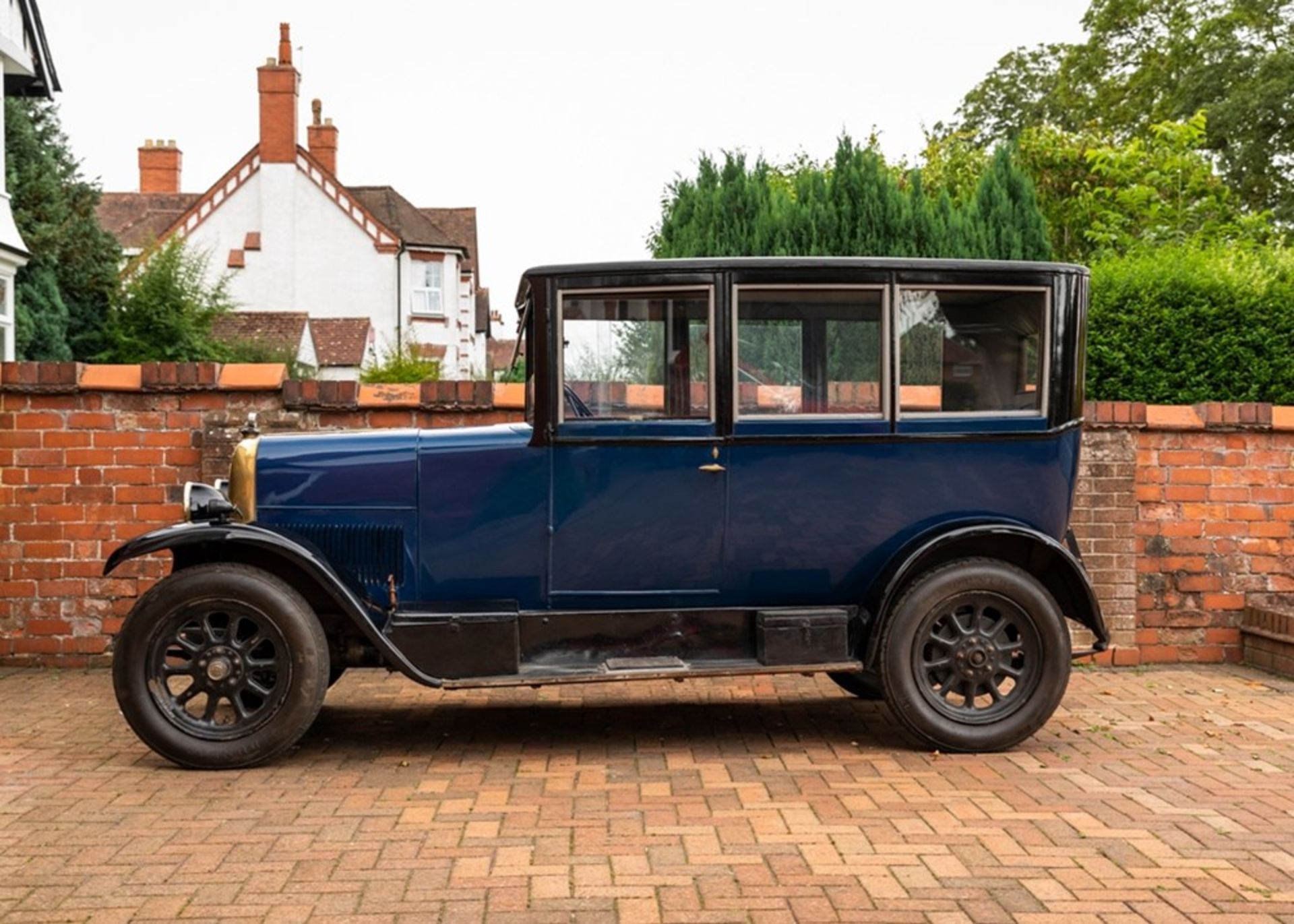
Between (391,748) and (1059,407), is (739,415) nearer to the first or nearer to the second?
(1059,407)

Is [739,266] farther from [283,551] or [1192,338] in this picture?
[1192,338]

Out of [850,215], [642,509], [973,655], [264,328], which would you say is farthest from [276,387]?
[264,328]

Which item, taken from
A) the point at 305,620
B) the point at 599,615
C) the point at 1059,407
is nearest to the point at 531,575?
the point at 599,615

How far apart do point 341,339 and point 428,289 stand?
4.29m

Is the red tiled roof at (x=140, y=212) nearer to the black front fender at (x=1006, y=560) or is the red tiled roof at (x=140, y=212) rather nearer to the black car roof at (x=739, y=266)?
the black car roof at (x=739, y=266)

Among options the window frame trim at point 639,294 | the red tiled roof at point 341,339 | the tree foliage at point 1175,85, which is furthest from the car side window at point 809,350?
the red tiled roof at point 341,339

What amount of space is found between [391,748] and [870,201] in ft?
36.3

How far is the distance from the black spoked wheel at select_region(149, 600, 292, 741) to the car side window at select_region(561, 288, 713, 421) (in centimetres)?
164

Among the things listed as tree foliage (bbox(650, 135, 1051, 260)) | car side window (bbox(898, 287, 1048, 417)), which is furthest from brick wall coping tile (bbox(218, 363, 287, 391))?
tree foliage (bbox(650, 135, 1051, 260))

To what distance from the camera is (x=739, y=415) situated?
585 centimetres

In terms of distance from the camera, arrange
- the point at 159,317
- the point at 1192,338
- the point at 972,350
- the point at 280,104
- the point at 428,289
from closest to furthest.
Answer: the point at 972,350 < the point at 1192,338 < the point at 159,317 < the point at 280,104 < the point at 428,289

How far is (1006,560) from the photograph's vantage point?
615cm

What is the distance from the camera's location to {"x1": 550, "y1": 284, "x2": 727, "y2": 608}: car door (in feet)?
19.1

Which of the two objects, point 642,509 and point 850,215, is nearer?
point 642,509
